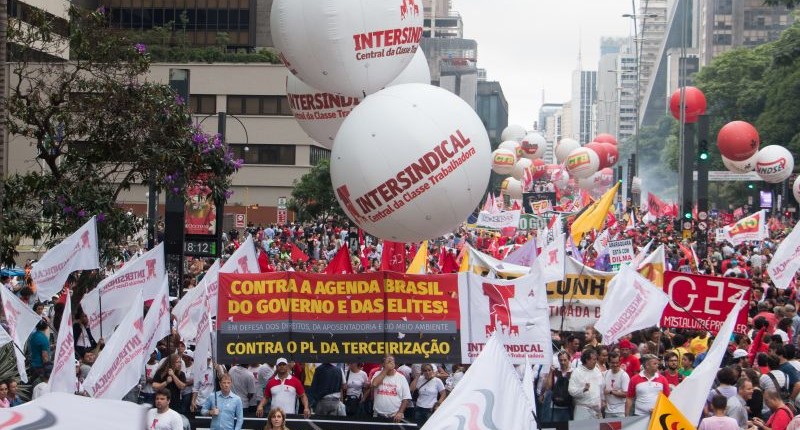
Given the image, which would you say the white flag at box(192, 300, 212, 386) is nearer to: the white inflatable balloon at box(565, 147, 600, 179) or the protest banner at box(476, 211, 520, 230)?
the protest banner at box(476, 211, 520, 230)

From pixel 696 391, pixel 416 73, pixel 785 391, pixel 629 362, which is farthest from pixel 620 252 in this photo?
pixel 696 391

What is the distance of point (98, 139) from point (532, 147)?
57.5m

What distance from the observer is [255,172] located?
70438mm

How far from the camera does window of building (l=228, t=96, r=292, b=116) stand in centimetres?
6825

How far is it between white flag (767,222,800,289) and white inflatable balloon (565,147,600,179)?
39743mm

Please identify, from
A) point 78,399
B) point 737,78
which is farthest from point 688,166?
point 737,78

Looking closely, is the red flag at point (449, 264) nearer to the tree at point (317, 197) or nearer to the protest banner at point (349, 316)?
the protest banner at point (349, 316)

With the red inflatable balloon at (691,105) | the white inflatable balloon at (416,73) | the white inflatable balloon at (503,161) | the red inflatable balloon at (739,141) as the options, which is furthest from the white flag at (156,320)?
the white inflatable balloon at (503,161)

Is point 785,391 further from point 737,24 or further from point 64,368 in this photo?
point 737,24

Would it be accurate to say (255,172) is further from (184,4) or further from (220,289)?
(220,289)

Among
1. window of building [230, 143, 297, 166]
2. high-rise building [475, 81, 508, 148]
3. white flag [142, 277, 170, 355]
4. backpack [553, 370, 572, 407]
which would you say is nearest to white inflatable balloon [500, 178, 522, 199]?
window of building [230, 143, 297, 166]

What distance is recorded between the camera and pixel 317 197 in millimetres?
56062

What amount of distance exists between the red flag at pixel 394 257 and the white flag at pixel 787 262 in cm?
614

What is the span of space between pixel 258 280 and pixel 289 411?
147 cm
